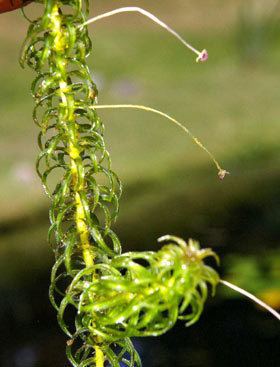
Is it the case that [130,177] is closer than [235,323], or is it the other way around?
[235,323]

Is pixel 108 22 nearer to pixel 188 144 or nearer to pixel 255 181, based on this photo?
pixel 188 144

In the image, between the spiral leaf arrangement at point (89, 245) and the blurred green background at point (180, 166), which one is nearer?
the spiral leaf arrangement at point (89, 245)

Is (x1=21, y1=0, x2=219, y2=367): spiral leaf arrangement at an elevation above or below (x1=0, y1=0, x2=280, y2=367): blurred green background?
above

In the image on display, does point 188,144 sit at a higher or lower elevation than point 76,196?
lower

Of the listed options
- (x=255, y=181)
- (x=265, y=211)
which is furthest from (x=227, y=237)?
(x=255, y=181)

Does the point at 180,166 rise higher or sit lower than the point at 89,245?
lower

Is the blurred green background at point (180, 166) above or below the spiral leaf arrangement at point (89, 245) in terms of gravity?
below

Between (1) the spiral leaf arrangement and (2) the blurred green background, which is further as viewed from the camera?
(2) the blurred green background

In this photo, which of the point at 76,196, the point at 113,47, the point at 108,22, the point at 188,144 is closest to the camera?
the point at 76,196
